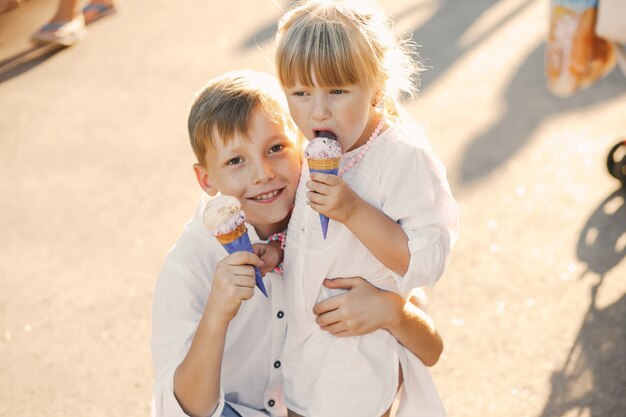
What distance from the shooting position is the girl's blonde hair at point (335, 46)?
1.98 m

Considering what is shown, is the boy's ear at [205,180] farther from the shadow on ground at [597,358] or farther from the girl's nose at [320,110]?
the shadow on ground at [597,358]

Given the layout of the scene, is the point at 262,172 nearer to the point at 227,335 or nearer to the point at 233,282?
the point at 233,282

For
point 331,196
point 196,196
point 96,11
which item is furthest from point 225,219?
point 96,11

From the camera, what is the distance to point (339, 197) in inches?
75.9

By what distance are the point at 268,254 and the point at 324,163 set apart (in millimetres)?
410

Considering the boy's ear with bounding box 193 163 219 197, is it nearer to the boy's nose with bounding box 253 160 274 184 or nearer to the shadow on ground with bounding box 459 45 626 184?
the boy's nose with bounding box 253 160 274 184

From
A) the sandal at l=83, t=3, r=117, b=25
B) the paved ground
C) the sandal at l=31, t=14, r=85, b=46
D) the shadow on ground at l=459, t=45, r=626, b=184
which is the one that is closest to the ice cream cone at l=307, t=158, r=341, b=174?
the paved ground

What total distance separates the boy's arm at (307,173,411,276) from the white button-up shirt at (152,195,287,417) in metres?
0.41

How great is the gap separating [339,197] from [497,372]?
137cm

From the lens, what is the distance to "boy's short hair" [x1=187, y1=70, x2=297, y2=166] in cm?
221

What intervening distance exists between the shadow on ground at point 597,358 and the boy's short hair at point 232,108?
4.38ft

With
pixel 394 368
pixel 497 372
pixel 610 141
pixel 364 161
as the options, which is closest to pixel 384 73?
pixel 364 161

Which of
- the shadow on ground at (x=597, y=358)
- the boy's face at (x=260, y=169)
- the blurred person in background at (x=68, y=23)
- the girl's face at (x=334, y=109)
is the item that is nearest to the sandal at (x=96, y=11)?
the blurred person in background at (x=68, y=23)

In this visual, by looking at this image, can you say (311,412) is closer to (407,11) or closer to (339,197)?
(339,197)
